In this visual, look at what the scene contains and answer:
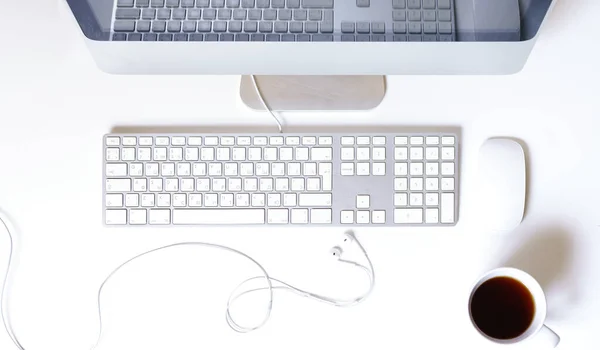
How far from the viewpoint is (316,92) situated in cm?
65

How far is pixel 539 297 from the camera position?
22.4 inches

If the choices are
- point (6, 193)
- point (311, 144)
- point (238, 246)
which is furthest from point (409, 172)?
point (6, 193)

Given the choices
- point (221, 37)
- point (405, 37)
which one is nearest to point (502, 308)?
point (405, 37)

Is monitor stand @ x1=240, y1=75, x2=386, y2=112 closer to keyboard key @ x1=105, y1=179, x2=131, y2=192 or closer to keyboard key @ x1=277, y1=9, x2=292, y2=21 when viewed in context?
keyboard key @ x1=277, y1=9, x2=292, y2=21

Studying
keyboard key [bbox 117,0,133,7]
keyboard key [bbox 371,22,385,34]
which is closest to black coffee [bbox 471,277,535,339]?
keyboard key [bbox 371,22,385,34]

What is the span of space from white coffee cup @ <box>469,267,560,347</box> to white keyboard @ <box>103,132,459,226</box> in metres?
0.08

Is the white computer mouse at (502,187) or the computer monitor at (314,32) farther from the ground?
the computer monitor at (314,32)

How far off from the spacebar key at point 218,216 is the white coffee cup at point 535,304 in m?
0.26

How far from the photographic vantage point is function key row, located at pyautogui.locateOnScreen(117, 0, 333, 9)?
63 cm

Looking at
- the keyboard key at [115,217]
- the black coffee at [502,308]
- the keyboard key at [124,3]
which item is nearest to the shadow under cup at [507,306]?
the black coffee at [502,308]

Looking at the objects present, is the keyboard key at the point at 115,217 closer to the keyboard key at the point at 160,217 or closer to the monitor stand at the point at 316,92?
the keyboard key at the point at 160,217

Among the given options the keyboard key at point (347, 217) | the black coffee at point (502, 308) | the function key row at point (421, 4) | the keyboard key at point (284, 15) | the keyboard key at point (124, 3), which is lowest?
the black coffee at point (502, 308)

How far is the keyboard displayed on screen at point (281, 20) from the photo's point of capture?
62cm

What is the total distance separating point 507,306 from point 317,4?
16.2 inches
